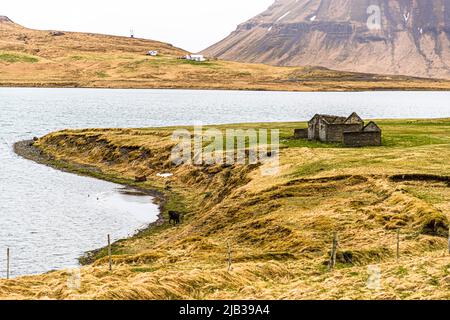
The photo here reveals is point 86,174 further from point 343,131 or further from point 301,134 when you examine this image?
point 343,131

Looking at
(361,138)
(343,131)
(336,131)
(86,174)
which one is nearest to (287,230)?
(361,138)

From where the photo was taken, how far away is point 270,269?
28219mm

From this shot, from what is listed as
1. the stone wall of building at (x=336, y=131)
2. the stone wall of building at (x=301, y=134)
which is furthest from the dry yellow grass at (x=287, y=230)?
the stone wall of building at (x=336, y=131)

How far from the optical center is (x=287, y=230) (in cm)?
4134

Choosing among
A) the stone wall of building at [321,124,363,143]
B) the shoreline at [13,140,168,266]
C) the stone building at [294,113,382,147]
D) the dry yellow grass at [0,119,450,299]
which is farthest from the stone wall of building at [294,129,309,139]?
the shoreline at [13,140,168,266]

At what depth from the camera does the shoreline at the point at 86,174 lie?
4756cm

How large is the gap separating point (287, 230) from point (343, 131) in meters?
41.4

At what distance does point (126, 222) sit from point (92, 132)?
167ft

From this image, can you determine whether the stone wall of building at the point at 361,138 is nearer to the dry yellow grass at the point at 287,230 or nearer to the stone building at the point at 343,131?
the stone building at the point at 343,131

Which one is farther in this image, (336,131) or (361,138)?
(336,131)

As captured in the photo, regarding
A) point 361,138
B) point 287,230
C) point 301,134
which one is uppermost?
point 361,138

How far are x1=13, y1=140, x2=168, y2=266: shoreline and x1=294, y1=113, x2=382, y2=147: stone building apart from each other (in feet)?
73.7

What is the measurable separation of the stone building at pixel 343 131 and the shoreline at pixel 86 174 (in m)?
22.5

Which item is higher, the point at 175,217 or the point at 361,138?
the point at 361,138
